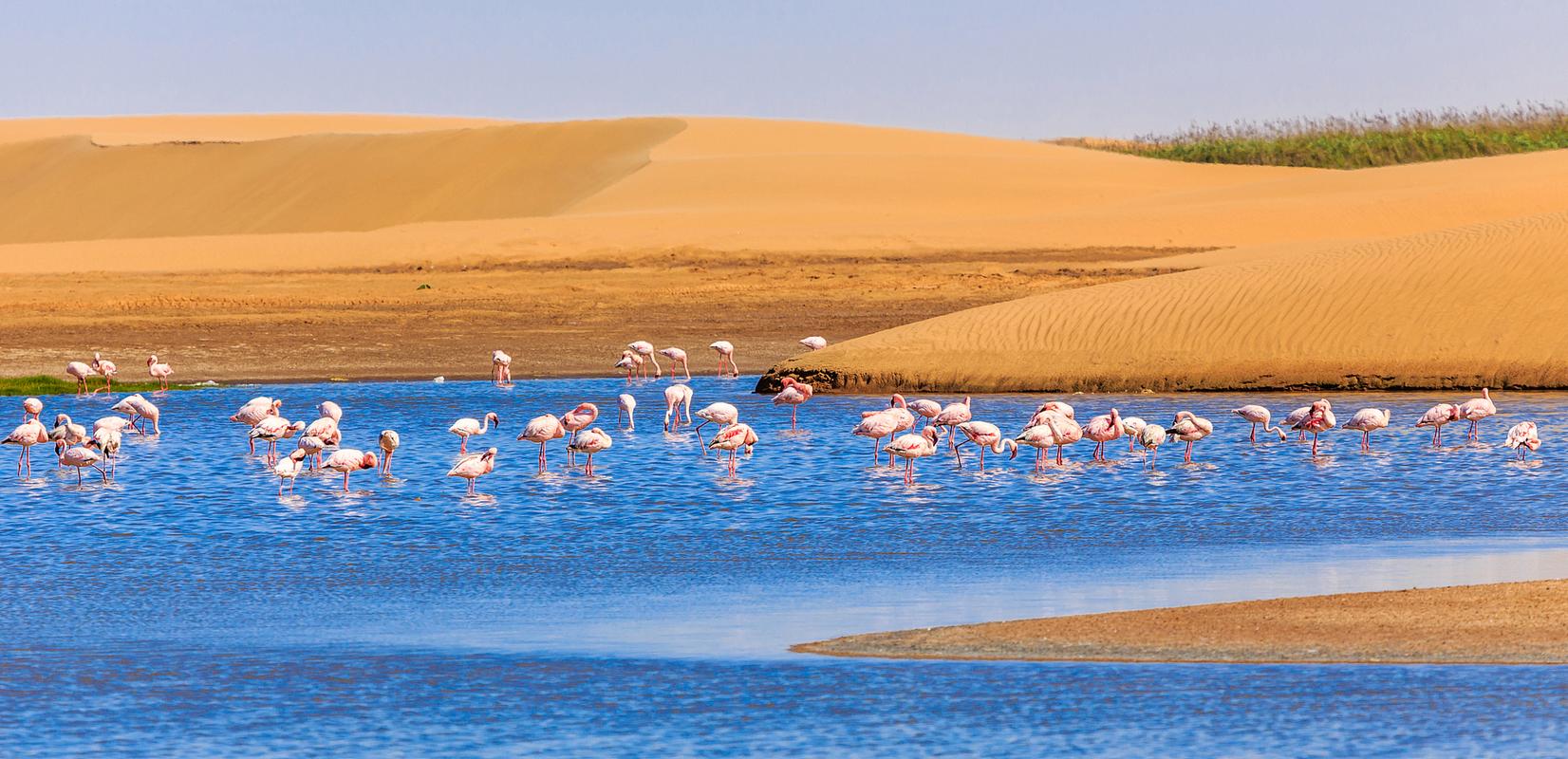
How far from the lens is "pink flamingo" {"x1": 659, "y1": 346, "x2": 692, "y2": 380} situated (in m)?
26.7

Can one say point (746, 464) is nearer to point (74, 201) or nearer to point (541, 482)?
point (541, 482)

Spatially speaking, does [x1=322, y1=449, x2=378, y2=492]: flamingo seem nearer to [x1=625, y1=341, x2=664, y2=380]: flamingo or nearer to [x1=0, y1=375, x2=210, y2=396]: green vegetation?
[x1=625, y1=341, x2=664, y2=380]: flamingo

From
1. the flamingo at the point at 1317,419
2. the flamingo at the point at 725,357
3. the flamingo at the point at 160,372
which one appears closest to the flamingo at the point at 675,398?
the flamingo at the point at 725,357

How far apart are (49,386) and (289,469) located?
1184cm

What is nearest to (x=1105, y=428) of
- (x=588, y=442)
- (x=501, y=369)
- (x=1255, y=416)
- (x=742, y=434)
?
(x=1255, y=416)

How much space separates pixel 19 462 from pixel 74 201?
62.6 m

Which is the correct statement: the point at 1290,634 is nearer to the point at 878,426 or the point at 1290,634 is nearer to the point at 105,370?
the point at 878,426

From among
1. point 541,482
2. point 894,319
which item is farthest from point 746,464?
point 894,319

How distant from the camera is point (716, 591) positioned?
11367 millimetres

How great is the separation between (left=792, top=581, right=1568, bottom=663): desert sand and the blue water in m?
0.20

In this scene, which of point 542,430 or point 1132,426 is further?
point 542,430

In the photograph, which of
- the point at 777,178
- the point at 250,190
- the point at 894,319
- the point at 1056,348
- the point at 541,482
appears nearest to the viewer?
the point at 541,482

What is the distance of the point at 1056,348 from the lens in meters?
25.6

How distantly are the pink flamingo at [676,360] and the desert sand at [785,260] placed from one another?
2.67 feet
